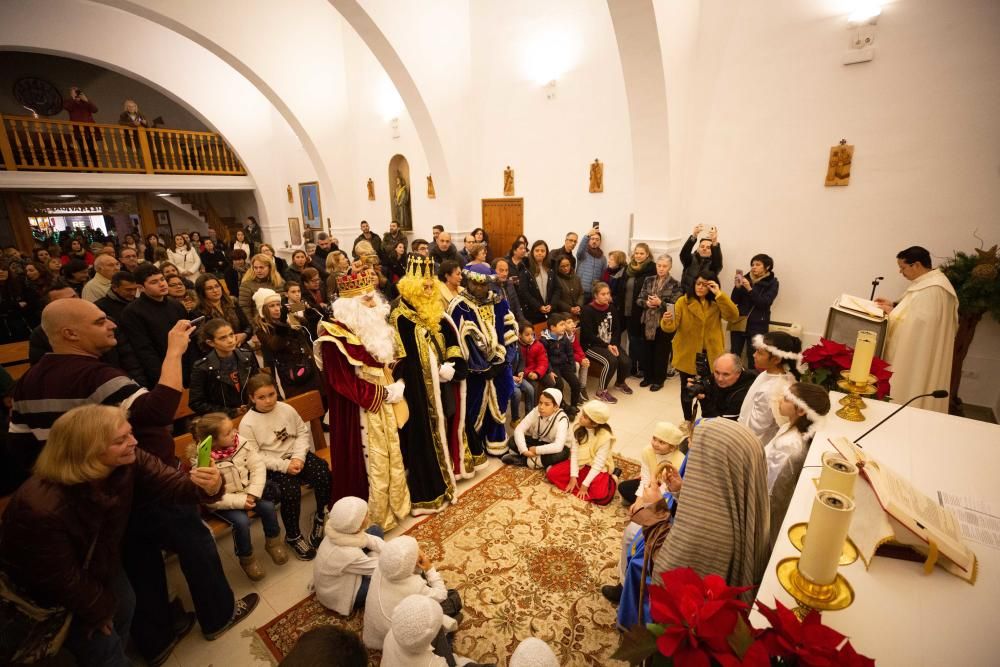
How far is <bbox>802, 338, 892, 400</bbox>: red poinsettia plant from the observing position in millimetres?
2629

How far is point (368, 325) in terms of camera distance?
330cm

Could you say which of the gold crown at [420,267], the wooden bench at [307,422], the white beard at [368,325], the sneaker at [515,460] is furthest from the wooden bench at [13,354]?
the sneaker at [515,460]

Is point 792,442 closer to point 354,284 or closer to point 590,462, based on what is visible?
point 590,462

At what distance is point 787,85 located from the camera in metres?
5.74

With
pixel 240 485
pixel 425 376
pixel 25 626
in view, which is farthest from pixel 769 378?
pixel 25 626

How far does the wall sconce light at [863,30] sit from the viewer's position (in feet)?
16.5

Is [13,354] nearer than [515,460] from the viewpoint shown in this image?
No

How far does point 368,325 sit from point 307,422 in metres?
1.39

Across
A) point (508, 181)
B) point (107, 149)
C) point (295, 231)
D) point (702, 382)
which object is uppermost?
point (107, 149)

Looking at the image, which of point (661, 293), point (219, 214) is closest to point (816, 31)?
point (661, 293)

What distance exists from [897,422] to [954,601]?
1.29 metres

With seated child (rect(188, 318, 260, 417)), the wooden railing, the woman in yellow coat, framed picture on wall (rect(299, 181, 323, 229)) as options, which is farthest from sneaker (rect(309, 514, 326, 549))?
the wooden railing

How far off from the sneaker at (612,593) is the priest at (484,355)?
1.69 metres

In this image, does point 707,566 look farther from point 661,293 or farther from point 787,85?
point 787,85
